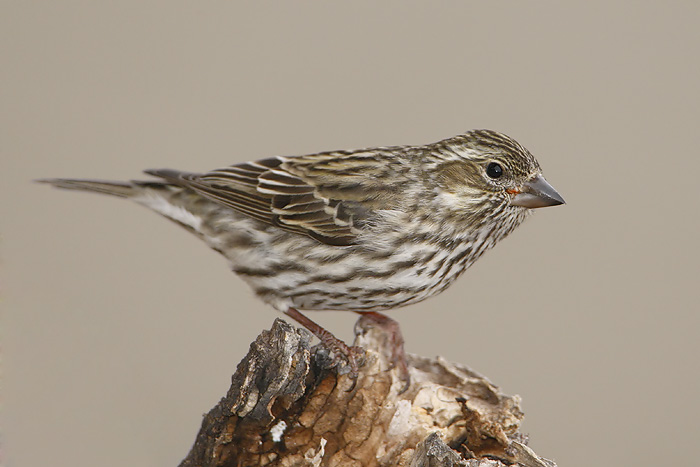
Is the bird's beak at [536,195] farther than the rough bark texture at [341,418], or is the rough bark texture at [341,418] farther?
the bird's beak at [536,195]

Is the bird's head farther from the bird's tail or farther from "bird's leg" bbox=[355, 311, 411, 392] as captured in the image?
the bird's tail

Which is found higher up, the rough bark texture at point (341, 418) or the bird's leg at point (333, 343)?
the bird's leg at point (333, 343)

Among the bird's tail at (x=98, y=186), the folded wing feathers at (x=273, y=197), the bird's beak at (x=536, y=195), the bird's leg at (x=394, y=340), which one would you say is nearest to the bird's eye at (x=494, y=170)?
the bird's beak at (x=536, y=195)

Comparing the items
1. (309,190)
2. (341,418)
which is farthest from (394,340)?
(309,190)

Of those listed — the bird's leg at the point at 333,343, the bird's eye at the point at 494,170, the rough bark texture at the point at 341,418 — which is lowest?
the rough bark texture at the point at 341,418

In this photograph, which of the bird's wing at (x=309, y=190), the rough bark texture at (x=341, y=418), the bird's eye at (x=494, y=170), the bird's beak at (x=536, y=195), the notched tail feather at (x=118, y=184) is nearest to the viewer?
the rough bark texture at (x=341, y=418)

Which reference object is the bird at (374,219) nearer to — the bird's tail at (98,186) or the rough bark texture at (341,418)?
the rough bark texture at (341,418)

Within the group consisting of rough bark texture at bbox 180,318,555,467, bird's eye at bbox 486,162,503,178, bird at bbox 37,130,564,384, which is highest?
bird's eye at bbox 486,162,503,178

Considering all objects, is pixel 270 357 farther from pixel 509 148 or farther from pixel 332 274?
pixel 509 148

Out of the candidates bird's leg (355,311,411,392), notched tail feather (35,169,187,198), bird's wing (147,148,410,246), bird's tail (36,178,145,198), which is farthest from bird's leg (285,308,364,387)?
bird's tail (36,178,145,198)
